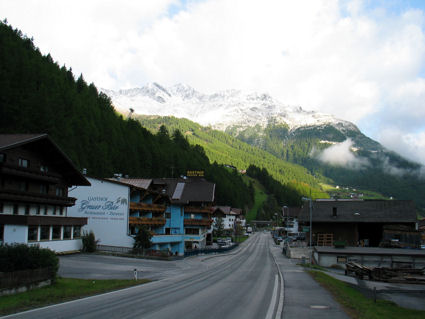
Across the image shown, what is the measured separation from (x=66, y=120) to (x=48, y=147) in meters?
38.2

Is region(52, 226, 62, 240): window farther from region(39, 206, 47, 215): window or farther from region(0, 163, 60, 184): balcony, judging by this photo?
region(0, 163, 60, 184): balcony

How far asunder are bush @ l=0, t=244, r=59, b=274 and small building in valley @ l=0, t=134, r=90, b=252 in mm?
12753

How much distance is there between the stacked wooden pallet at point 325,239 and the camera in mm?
63362

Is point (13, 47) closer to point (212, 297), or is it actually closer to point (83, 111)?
point (83, 111)

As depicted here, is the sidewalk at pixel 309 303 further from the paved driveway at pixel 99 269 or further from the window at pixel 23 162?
the window at pixel 23 162

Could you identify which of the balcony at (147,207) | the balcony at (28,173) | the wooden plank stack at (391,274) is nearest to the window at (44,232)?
the balcony at (28,173)

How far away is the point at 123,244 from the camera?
55.1 metres

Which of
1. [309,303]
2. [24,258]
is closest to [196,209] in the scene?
[24,258]

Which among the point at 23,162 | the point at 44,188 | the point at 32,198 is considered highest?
the point at 23,162

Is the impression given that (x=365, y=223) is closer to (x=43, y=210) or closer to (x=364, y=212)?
(x=364, y=212)

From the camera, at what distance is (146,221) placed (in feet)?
202

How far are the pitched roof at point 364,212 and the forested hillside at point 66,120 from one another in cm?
4178

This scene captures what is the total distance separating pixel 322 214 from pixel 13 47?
65.1 m

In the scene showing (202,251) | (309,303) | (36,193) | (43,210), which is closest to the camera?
(309,303)
